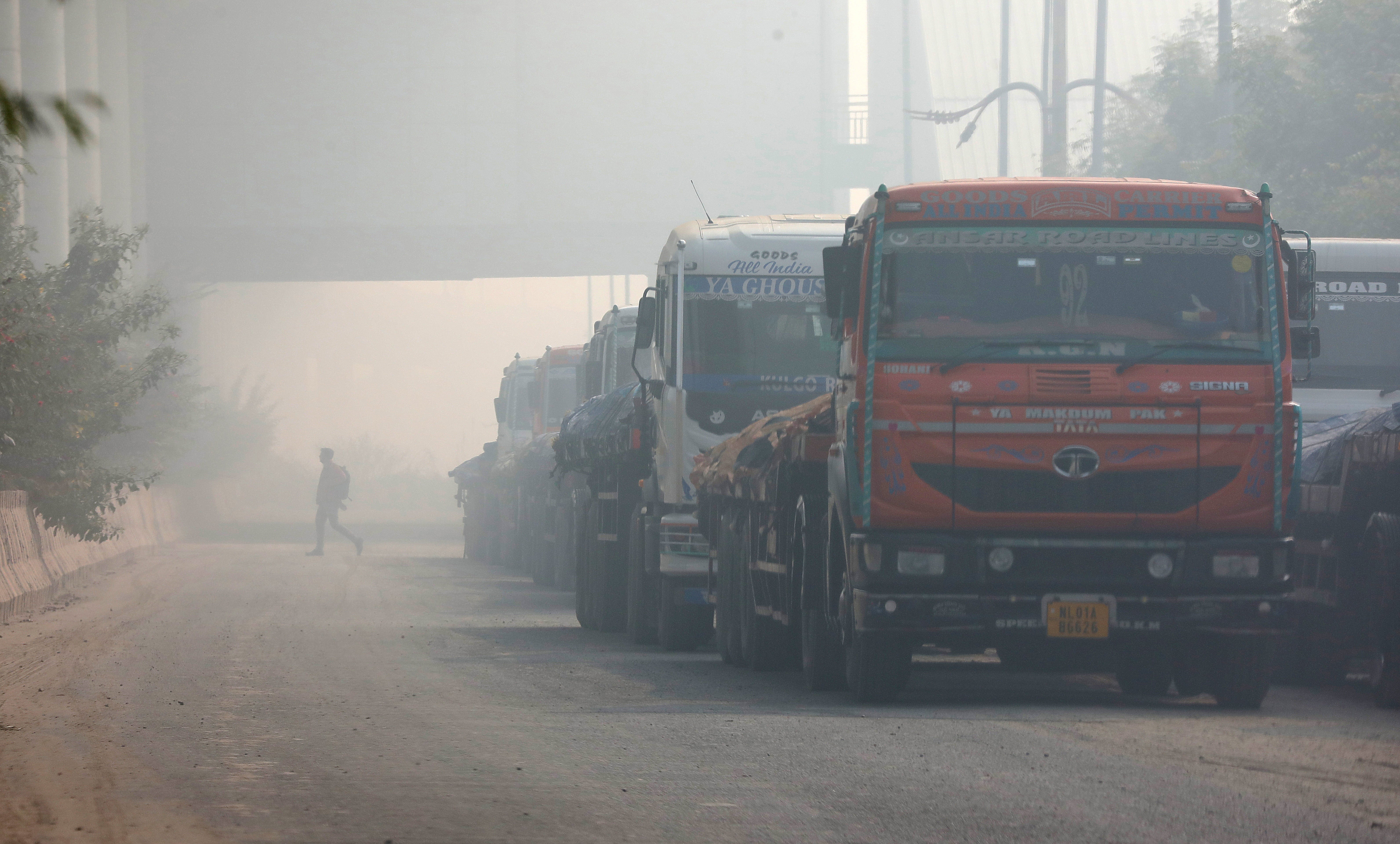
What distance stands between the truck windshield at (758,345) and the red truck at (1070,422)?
3953 millimetres

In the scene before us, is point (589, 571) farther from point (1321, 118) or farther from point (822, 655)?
point (1321, 118)

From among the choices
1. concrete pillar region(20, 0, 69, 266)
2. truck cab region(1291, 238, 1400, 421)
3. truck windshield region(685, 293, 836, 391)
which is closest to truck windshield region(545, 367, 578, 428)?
concrete pillar region(20, 0, 69, 266)

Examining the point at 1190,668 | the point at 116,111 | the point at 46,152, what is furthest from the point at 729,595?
the point at 116,111

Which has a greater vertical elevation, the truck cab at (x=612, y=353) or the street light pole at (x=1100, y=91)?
the street light pole at (x=1100, y=91)

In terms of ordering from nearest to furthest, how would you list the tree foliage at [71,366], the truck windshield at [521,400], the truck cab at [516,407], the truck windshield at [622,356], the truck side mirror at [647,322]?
the truck side mirror at [647,322]
the tree foliage at [71,366]
the truck windshield at [622,356]
the truck cab at [516,407]
the truck windshield at [521,400]

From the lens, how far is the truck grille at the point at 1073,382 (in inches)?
388

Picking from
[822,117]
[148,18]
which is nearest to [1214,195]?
[822,117]

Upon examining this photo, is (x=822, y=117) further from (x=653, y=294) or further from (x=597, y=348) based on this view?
(x=653, y=294)

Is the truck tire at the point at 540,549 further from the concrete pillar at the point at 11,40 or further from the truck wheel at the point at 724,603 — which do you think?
the truck wheel at the point at 724,603

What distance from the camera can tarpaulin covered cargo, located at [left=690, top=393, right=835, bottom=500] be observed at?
1127cm

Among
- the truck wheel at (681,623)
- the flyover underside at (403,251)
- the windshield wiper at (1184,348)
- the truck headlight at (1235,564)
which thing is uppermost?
the flyover underside at (403,251)

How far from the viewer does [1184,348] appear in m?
9.98

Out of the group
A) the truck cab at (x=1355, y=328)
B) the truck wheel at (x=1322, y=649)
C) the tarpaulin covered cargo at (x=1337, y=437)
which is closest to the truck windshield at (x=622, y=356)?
the truck cab at (x=1355, y=328)

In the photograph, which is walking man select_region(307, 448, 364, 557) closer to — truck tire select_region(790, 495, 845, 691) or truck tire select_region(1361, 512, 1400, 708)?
truck tire select_region(790, 495, 845, 691)
